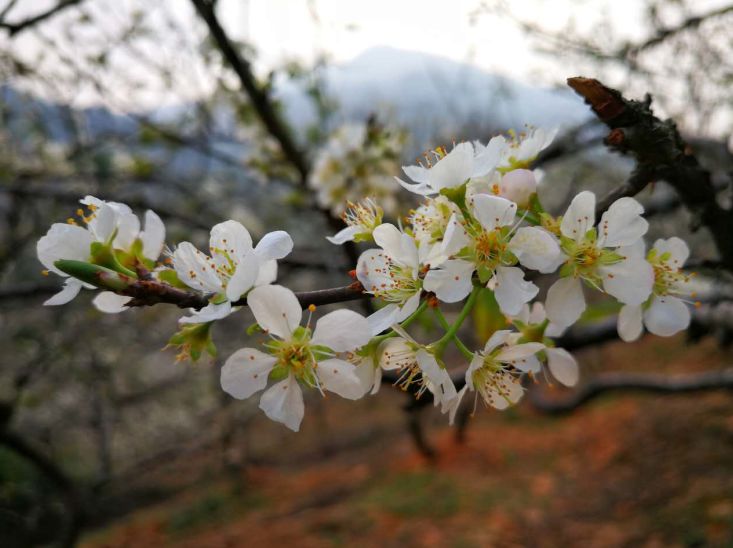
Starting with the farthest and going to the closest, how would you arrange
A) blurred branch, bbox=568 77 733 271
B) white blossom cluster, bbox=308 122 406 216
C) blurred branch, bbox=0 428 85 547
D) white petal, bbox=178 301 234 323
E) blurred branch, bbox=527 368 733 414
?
blurred branch, bbox=527 368 733 414
blurred branch, bbox=0 428 85 547
white blossom cluster, bbox=308 122 406 216
blurred branch, bbox=568 77 733 271
white petal, bbox=178 301 234 323

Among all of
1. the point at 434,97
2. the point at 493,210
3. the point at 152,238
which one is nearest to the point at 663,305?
the point at 493,210

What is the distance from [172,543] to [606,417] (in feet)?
16.3

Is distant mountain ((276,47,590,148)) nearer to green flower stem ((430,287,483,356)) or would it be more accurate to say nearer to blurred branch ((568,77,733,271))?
blurred branch ((568,77,733,271))

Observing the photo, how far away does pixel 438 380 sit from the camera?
800 mm

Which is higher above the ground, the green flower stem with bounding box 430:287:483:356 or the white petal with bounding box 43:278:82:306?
the white petal with bounding box 43:278:82:306

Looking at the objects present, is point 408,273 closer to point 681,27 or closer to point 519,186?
point 519,186

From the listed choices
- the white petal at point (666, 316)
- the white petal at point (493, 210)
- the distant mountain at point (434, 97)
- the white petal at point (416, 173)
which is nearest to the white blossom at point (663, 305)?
the white petal at point (666, 316)

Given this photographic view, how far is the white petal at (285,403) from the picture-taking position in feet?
2.64

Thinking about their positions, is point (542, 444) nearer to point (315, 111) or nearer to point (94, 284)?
point (315, 111)

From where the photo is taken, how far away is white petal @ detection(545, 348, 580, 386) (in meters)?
1.04

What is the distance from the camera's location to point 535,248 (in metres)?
0.80

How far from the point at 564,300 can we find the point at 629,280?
0.11 metres

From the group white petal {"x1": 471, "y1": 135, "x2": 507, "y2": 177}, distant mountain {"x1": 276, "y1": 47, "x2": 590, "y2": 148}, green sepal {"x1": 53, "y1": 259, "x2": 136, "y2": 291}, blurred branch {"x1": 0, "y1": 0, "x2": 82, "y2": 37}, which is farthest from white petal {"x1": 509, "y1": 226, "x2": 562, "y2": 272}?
distant mountain {"x1": 276, "y1": 47, "x2": 590, "y2": 148}

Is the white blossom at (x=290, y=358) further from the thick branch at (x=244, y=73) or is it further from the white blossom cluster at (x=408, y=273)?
the thick branch at (x=244, y=73)
